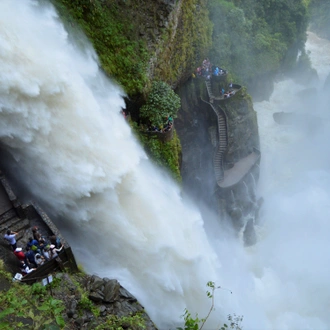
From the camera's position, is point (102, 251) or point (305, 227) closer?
point (102, 251)

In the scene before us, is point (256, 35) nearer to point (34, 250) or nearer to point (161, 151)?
point (161, 151)

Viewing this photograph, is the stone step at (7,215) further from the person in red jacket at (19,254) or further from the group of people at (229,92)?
the group of people at (229,92)

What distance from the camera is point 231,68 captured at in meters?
27.5

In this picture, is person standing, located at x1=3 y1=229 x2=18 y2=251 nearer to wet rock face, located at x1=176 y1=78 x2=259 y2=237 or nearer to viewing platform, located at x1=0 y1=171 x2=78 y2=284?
viewing platform, located at x1=0 y1=171 x2=78 y2=284

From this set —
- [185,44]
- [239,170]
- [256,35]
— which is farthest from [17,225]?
[256,35]

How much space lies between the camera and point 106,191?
11719 millimetres

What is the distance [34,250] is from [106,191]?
3.15m

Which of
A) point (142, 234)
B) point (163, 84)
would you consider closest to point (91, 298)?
point (142, 234)

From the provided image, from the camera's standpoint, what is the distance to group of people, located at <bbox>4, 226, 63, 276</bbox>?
9227mm

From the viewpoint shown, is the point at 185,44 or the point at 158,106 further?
the point at 185,44

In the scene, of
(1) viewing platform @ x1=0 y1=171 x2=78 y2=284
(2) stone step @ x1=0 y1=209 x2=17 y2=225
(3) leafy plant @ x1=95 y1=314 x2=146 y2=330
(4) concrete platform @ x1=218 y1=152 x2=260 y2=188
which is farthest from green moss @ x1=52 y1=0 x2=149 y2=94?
(4) concrete platform @ x1=218 y1=152 x2=260 y2=188

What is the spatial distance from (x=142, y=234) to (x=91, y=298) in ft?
11.8

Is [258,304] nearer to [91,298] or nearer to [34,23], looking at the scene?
[91,298]

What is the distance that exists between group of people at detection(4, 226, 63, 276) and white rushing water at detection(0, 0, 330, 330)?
1817 millimetres
